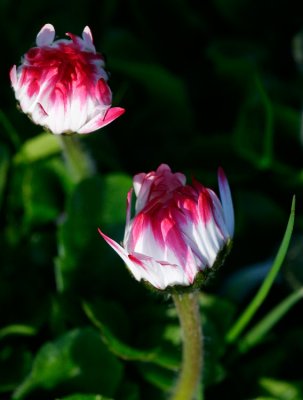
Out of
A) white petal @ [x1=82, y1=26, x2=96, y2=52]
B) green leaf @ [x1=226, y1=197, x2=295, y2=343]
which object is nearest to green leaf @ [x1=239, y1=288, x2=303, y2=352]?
green leaf @ [x1=226, y1=197, x2=295, y2=343]

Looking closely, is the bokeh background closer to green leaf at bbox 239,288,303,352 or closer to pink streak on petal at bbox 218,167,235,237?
green leaf at bbox 239,288,303,352

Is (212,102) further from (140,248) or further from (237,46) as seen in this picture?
(140,248)

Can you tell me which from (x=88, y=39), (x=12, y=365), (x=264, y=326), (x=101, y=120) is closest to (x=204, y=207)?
(x=101, y=120)

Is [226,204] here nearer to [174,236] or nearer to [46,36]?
[174,236]

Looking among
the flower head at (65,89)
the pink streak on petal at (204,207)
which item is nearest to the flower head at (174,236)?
the pink streak on petal at (204,207)

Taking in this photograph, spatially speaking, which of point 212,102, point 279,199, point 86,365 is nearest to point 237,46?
point 212,102

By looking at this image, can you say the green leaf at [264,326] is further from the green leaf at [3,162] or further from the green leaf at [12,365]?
the green leaf at [3,162]
